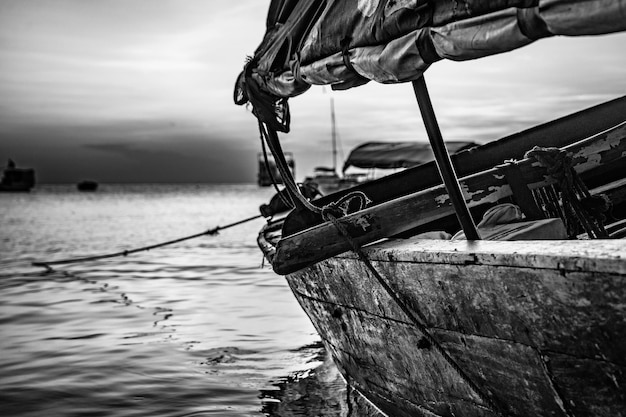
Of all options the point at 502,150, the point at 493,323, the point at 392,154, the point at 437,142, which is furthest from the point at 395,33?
the point at 392,154

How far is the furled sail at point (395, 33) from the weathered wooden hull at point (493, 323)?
0.86 meters

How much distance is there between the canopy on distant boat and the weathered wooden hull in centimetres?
2161

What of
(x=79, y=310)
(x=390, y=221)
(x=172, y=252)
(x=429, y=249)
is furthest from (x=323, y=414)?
(x=172, y=252)

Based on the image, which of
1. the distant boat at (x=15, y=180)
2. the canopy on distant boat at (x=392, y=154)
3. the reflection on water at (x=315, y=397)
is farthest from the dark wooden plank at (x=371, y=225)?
the distant boat at (x=15, y=180)

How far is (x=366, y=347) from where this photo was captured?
14.5 ft

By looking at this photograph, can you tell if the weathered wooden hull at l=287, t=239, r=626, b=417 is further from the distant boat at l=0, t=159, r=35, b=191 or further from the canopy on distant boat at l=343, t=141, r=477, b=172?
the distant boat at l=0, t=159, r=35, b=191

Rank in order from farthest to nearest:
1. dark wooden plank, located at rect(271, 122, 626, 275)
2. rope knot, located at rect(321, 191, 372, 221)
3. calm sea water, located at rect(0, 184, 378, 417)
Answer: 1. calm sea water, located at rect(0, 184, 378, 417)
2. rope knot, located at rect(321, 191, 372, 221)
3. dark wooden plank, located at rect(271, 122, 626, 275)

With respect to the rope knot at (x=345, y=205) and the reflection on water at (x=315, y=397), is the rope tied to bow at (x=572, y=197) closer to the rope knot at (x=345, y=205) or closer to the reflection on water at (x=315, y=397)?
the rope knot at (x=345, y=205)

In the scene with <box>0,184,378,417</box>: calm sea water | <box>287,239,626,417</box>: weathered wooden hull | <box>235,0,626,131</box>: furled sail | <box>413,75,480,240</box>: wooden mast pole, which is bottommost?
<box>0,184,378,417</box>: calm sea water

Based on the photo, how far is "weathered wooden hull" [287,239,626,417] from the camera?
260 centimetres

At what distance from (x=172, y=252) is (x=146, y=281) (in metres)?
7.46

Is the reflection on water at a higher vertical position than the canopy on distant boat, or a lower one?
lower

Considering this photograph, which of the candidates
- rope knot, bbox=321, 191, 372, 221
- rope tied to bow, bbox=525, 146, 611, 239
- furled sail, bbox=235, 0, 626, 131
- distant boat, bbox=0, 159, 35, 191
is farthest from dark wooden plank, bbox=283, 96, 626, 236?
distant boat, bbox=0, 159, 35, 191

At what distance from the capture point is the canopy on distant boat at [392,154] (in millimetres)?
25859
